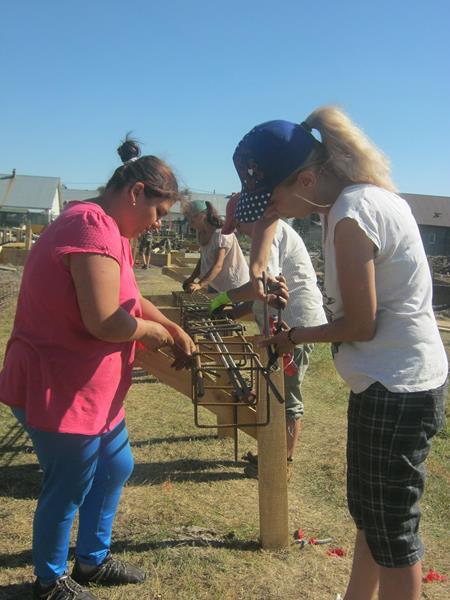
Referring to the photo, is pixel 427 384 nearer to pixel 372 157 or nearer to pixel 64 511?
pixel 372 157

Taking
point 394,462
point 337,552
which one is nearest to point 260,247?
point 394,462

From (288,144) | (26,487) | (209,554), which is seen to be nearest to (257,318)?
(209,554)

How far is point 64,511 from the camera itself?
7.39 feet

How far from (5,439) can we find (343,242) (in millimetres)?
3480

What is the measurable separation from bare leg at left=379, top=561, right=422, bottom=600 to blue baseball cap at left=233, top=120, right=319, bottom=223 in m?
1.26

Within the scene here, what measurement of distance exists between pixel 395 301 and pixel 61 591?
1704mm

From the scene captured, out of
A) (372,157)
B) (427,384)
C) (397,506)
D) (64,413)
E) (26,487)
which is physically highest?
(372,157)

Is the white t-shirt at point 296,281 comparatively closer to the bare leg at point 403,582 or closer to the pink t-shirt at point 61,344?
the pink t-shirt at point 61,344

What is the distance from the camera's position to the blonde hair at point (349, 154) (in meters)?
1.90

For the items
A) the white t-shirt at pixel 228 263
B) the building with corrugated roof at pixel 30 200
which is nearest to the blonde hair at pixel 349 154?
the white t-shirt at pixel 228 263

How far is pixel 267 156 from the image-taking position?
6.45 feet

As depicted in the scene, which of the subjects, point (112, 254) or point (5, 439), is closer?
point (112, 254)

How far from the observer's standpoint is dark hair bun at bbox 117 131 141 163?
244 cm

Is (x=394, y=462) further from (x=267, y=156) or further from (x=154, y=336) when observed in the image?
(x=267, y=156)
